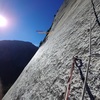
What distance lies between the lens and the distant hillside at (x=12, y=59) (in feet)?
108

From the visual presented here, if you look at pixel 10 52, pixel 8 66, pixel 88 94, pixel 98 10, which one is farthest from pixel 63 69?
pixel 10 52

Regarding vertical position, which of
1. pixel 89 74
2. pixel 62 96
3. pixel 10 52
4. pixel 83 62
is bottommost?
pixel 62 96

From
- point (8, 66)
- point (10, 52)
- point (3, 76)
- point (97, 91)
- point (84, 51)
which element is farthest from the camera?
point (10, 52)

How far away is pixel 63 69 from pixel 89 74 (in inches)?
28.6

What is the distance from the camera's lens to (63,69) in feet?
8.18

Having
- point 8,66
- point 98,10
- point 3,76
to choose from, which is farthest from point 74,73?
point 8,66

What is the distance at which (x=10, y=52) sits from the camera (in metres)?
42.2

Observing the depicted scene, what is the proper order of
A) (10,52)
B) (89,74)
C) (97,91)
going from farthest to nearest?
(10,52), (89,74), (97,91)

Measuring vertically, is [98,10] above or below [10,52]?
below

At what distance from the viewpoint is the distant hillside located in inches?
1297

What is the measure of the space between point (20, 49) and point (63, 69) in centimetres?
4344

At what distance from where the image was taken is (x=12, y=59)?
39.6 m

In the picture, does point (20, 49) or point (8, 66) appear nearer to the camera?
point (8, 66)

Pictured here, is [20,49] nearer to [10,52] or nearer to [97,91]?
[10,52]
